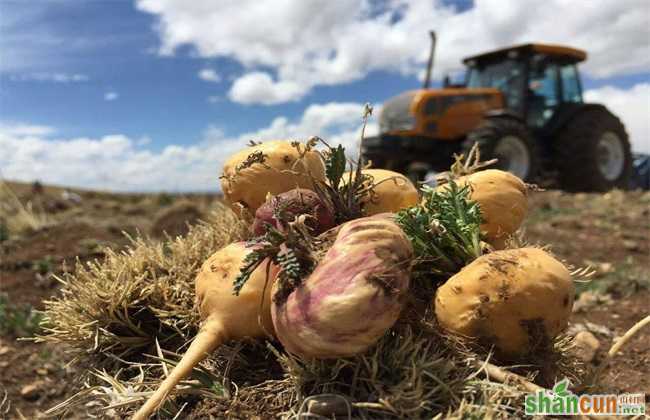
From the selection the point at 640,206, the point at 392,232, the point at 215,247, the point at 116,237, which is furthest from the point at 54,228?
the point at 640,206

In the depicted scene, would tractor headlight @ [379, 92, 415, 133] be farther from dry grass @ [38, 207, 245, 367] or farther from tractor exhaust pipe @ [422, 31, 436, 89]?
dry grass @ [38, 207, 245, 367]

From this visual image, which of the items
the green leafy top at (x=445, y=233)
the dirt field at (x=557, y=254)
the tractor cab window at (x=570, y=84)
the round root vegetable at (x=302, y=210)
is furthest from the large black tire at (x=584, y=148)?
the round root vegetable at (x=302, y=210)

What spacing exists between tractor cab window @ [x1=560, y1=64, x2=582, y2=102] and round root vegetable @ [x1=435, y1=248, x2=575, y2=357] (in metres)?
10.7

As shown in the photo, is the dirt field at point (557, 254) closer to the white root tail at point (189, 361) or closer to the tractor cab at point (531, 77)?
the white root tail at point (189, 361)

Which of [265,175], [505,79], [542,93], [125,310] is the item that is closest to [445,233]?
[265,175]

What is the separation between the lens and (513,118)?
9.90 metres

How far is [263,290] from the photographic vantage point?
1.66 m

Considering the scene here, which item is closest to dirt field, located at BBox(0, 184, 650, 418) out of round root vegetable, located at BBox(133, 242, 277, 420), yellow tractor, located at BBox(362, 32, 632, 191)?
round root vegetable, located at BBox(133, 242, 277, 420)

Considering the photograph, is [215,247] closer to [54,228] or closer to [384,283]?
[384,283]

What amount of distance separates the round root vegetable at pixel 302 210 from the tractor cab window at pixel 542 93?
10.0 metres

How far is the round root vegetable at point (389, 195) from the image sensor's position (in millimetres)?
1989

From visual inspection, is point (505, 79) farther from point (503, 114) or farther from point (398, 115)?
point (398, 115)

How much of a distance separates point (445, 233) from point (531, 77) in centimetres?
994

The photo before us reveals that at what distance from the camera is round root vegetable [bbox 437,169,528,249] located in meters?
2.02
